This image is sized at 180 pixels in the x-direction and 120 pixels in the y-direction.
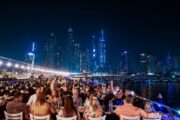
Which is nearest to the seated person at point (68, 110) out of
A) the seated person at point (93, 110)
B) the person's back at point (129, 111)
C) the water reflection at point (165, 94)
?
the seated person at point (93, 110)

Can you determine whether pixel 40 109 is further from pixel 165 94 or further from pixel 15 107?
pixel 165 94

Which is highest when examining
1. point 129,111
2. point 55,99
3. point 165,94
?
point 55,99

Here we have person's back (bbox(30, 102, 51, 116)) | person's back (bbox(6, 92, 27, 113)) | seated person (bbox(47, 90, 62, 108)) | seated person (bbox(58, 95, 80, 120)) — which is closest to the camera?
seated person (bbox(58, 95, 80, 120))

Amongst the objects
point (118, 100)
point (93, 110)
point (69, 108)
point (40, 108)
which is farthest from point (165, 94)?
point (69, 108)

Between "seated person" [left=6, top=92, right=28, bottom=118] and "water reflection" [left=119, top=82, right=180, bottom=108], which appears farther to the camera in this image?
"water reflection" [left=119, top=82, right=180, bottom=108]

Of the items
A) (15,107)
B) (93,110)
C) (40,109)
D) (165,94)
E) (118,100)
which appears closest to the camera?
(40,109)

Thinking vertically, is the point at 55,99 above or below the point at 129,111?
above

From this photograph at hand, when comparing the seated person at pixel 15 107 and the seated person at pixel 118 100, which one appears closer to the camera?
the seated person at pixel 15 107

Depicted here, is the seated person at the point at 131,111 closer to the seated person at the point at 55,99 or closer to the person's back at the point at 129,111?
the person's back at the point at 129,111

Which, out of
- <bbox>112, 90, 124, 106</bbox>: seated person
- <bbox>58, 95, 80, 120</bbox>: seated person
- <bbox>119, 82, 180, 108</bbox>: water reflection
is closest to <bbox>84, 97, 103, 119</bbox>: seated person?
<bbox>58, 95, 80, 120</bbox>: seated person

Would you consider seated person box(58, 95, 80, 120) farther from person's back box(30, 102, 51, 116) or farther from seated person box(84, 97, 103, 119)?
seated person box(84, 97, 103, 119)

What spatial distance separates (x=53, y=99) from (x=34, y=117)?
3378 mm

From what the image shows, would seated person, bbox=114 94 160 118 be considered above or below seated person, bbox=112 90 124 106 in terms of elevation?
below

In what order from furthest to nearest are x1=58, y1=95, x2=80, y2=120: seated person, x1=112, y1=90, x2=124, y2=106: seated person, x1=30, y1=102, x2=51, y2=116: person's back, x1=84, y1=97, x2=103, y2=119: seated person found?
x1=112, y1=90, x2=124, y2=106: seated person → x1=84, y1=97, x2=103, y2=119: seated person → x1=30, y1=102, x2=51, y2=116: person's back → x1=58, y1=95, x2=80, y2=120: seated person
